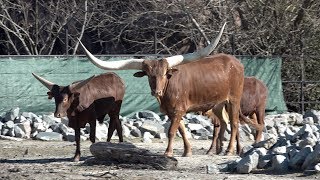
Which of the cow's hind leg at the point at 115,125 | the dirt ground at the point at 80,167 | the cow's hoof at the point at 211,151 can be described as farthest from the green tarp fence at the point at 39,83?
the cow's hoof at the point at 211,151

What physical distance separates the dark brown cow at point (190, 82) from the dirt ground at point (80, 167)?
2.64 ft

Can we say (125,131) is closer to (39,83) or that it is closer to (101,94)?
(39,83)

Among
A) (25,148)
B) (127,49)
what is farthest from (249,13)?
(25,148)

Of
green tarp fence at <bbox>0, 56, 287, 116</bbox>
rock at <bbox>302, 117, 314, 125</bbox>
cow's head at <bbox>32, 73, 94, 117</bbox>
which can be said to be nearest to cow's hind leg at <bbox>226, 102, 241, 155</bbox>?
cow's head at <bbox>32, 73, 94, 117</bbox>

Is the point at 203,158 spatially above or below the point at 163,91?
below

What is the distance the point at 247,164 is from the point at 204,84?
3.43 metres

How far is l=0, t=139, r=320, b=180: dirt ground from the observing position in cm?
1351

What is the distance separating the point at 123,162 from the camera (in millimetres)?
14797

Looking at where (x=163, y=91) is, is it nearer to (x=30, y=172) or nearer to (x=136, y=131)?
(x=30, y=172)

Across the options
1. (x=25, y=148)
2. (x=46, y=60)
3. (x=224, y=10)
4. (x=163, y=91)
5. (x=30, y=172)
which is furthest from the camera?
(x=224, y=10)

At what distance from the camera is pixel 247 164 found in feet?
45.4

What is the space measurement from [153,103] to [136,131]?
2.83 meters

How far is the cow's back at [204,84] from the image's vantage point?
16.5 m

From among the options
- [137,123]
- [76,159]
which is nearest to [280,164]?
[76,159]
